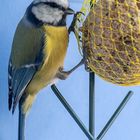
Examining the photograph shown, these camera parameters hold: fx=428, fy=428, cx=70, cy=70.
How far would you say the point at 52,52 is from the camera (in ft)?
3.31

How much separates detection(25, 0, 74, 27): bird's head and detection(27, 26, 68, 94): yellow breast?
0.02 metres

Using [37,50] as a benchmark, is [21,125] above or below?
below

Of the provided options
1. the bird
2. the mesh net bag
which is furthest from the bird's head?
the mesh net bag

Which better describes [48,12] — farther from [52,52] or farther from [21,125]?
[21,125]

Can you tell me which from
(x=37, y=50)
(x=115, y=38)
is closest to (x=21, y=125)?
(x=37, y=50)

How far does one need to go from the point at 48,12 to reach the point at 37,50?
92 millimetres

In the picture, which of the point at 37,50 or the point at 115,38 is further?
the point at 37,50

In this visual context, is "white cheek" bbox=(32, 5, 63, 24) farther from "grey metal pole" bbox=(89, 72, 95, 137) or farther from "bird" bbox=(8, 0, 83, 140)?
"grey metal pole" bbox=(89, 72, 95, 137)

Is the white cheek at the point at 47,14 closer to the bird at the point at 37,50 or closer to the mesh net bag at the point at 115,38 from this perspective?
the bird at the point at 37,50

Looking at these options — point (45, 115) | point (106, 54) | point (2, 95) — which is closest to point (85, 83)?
point (45, 115)

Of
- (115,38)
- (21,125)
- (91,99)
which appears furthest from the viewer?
(21,125)

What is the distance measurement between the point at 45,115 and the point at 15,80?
0.19 m

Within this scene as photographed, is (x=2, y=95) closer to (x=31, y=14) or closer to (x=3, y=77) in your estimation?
→ (x=3, y=77)

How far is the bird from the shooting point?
99 cm
